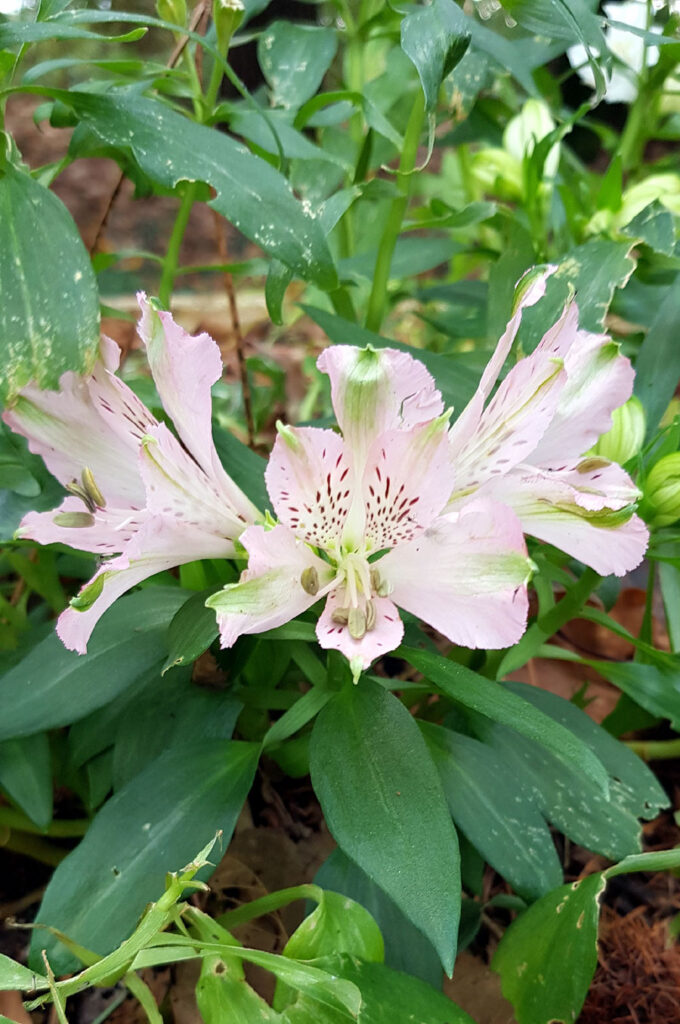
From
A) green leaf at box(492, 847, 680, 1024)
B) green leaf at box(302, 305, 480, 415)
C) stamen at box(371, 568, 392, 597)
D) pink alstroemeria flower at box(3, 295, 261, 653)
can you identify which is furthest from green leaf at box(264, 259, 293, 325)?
green leaf at box(492, 847, 680, 1024)

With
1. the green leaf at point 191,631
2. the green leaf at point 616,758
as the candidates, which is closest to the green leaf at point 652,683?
the green leaf at point 616,758

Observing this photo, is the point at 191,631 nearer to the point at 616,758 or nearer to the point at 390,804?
the point at 390,804

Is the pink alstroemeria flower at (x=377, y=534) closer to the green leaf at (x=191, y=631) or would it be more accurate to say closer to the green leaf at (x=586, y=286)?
the green leaf at (x=191, y=631)

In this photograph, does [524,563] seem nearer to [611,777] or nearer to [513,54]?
[611,777]

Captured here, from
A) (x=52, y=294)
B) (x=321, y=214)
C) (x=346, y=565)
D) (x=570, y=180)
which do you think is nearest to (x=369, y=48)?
(x=570, y=180)

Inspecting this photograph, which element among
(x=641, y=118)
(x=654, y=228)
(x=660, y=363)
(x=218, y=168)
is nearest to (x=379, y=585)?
(x=218, y=168)
